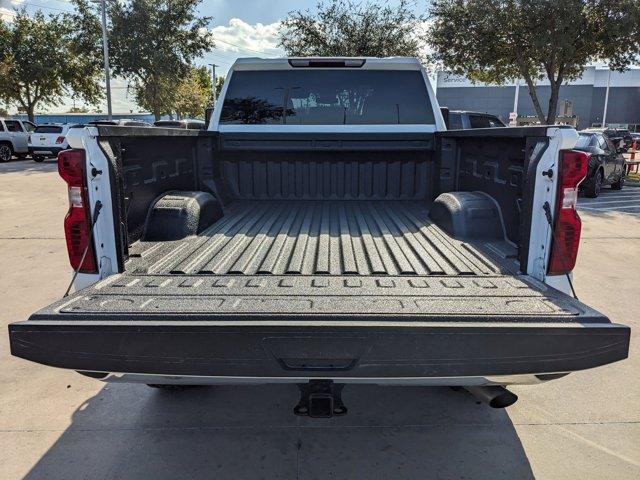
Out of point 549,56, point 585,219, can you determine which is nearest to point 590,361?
point 585,219

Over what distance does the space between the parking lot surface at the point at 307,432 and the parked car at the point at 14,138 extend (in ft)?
76.6

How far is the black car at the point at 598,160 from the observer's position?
44.9 feet

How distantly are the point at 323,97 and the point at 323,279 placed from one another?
263cm

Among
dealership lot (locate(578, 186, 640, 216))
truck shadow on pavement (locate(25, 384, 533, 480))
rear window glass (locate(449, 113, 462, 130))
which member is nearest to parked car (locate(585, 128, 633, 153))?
dealership lot (locate(578, 186, 640, 216))

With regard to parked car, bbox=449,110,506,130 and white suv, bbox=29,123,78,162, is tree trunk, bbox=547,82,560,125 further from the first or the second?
white suv, bbox=29,123,78,162

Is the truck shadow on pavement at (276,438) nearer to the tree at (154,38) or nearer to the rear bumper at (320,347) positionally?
the rear bumper at (320,347)

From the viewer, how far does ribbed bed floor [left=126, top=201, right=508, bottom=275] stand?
9.36 ft

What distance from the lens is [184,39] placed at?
2720 cm

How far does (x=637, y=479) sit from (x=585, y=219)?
900 centimetres

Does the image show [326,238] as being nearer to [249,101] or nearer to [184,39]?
[249,101]

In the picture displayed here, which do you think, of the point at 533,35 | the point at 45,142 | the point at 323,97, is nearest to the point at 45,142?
the point at 45,142

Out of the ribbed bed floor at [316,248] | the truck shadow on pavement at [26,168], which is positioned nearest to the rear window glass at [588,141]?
the ribbed bed floor at [316,248]

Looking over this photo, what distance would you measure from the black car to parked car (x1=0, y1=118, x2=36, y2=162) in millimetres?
23707

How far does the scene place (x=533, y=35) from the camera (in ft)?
53.9
